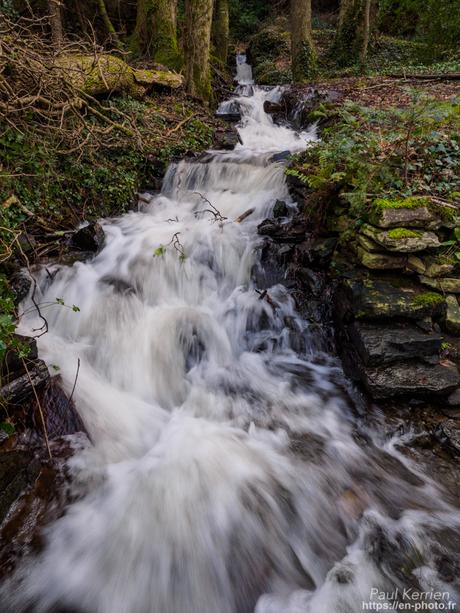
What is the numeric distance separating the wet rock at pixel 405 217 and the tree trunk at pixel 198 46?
25.7 ft

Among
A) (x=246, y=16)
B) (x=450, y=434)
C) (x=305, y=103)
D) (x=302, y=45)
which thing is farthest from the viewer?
(x=246, y=16)

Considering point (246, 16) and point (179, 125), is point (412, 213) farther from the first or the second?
point (246, 16)

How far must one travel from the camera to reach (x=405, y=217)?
12.6 feet

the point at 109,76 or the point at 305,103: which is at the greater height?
the point at 109,76

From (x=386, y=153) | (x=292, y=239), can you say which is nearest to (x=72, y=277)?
(x=292, y=239)

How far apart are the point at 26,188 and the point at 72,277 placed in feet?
5.07

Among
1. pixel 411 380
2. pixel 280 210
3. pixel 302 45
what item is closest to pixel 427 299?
pixel 411 380

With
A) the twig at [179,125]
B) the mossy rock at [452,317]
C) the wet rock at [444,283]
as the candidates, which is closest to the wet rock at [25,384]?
the wet rock at [444,283]

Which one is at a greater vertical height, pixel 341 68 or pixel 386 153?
pixel 341 68

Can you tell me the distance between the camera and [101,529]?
2625 mm

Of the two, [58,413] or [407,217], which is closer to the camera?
[58,413]

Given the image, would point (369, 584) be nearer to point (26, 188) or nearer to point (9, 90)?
point (26, 188)

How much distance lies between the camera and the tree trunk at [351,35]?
1369 centimetres

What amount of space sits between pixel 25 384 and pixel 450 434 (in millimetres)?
3762
